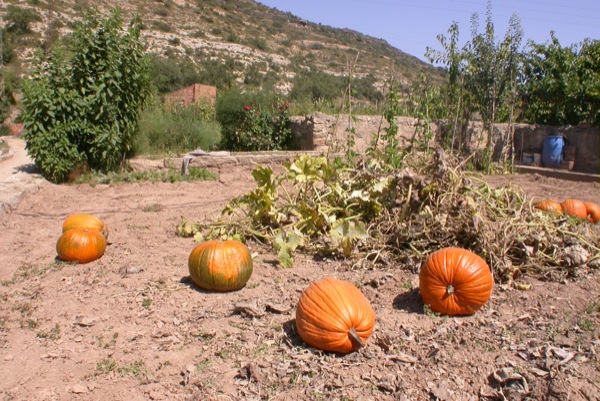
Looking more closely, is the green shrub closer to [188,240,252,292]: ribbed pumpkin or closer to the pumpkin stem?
[188,240,252,292]: ribbed pumpkin

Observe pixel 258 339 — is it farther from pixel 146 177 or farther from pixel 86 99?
pixel 86 99

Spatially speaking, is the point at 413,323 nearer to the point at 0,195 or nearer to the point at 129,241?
the point at 129,241

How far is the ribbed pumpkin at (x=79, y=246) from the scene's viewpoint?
4.71 m

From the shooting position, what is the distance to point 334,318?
117 inches

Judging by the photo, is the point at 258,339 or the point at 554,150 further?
the point at 554,150

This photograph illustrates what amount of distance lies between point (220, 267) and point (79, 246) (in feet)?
A: 5.20

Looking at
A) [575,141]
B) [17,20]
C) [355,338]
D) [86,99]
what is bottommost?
[355,338]

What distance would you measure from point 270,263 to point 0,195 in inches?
164

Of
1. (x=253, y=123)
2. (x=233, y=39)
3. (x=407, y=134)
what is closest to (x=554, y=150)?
(x=407, y=134)

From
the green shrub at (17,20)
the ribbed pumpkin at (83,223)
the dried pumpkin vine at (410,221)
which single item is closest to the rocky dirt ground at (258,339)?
the dried pumpkin vine at (410,221)

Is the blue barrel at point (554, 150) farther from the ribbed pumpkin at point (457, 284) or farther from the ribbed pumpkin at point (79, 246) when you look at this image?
the ribbed pumpkin at point (79, 246)

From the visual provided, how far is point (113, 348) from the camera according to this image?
312 cm

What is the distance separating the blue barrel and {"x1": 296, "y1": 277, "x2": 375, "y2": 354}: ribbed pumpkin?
11.1 meters

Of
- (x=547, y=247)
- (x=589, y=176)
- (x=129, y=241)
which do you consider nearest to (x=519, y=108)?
(x=589, y=176)
